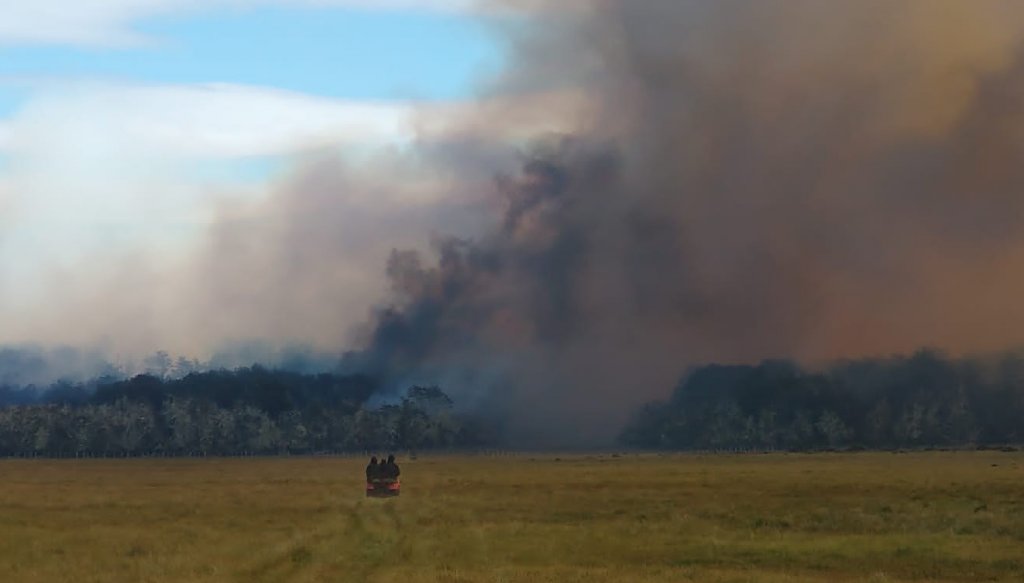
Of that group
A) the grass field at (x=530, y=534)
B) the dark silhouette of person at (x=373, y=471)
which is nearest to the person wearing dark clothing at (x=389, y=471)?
the dark silhouette of person at (x=373, y=471)

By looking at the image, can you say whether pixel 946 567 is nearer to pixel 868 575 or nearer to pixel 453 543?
pixel 868 575

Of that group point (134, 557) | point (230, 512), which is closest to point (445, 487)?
point (230, 512)

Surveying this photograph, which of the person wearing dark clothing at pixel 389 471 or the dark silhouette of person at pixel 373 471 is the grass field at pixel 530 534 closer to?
the person wearing dark clothing at pixel 389 471

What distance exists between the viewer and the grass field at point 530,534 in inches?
1690

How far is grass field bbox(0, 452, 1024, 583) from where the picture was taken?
141 ft

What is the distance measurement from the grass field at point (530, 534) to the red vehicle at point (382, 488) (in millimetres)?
2545

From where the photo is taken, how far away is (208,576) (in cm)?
3962

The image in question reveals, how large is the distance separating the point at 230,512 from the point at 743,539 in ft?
100

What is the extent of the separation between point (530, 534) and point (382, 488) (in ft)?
112

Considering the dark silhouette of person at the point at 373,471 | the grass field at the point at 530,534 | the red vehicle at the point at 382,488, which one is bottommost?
the grass field at the point at 530,534

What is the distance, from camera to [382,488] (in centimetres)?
9006

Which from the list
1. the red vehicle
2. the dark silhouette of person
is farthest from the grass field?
the dark silhouette of person

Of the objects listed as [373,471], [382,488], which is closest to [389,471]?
[373,471]

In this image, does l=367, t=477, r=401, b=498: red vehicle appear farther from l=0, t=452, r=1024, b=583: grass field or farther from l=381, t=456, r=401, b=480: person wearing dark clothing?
l=0, t=452, r=1024, b=583: grass field
